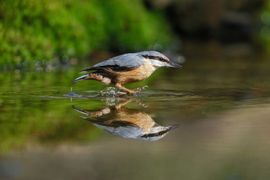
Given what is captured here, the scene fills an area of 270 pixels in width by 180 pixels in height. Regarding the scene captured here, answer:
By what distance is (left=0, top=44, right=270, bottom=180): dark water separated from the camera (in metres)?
5.14

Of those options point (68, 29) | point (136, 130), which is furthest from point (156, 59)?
point (68, 29)

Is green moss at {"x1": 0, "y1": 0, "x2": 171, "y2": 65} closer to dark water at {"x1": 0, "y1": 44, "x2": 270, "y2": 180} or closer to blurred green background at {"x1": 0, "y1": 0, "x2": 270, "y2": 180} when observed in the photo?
blurred green background at {"x1": 0, "y1": 0, "x2": 270, "y2": 180}

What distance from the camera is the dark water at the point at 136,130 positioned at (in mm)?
5137

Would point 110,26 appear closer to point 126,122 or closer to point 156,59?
point 156,59

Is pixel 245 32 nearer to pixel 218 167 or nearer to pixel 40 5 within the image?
pixel 40 5

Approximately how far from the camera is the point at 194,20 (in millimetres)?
21688

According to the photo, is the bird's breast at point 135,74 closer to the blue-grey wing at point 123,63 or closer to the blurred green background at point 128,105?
the blue-grey wing at point 123,63

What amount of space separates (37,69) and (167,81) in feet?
7.36

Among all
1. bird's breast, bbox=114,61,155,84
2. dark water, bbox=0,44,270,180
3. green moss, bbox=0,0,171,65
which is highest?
green moss, bbox=0,0,171,65

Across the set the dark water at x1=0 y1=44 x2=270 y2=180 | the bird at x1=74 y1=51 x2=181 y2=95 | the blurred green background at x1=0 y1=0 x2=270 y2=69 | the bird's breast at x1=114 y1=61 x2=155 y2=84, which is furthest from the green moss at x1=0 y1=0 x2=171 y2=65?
the bird's breast at x1=114 y1=61 x2=155 y2=84

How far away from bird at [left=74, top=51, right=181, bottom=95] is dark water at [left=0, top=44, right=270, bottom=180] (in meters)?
0.24

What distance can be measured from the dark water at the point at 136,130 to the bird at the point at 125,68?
236 mm

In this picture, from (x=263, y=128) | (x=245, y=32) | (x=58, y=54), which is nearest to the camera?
(x=263, y=128)

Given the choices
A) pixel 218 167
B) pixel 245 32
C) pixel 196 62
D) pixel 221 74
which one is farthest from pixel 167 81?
pixel 245 32
